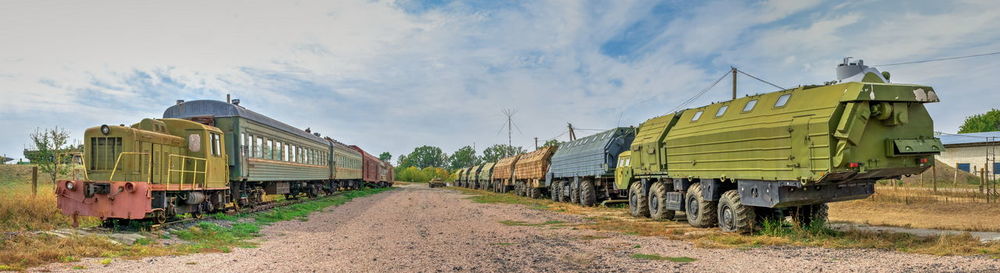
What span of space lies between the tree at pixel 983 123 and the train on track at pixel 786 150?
87.0 metres

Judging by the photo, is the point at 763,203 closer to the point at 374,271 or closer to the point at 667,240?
the point at 667,240

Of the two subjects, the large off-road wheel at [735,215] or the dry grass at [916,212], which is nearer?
the large off-road wheel at [735,215]

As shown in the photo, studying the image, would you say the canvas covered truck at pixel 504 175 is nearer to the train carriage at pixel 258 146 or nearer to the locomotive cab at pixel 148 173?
the train carriage at pixel 258 146

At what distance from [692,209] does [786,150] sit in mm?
3926

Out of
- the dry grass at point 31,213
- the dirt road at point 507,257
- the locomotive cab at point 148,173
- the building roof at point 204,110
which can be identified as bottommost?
the dirt road at point 507,257

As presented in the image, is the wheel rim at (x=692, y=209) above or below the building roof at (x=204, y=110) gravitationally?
below

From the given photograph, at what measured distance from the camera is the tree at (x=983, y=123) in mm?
80625

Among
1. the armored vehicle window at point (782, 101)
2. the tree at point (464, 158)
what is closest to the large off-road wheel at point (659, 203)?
the armored vehicle window at point (782, 101)

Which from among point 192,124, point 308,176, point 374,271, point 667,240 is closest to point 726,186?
point 667,240

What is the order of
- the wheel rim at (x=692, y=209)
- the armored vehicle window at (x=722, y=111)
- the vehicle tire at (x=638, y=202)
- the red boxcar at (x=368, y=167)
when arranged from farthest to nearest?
the red boxcar at (x=368, y=167) → the vehicle tire at (x=638, y=202) → the wheel rim at (x=692, y=209) → the armored vehicle window at (x=722, y=111)

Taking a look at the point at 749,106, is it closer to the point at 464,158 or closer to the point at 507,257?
the point at 507,257

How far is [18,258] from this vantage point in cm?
782

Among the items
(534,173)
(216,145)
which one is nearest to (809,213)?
(216,145)

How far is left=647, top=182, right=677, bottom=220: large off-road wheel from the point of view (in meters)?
15.8
